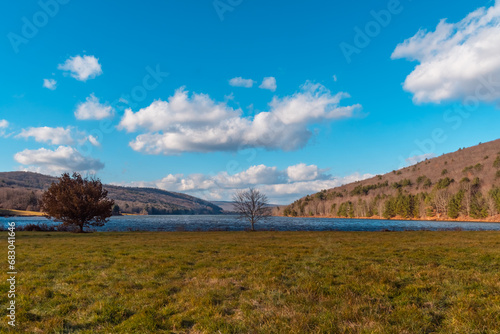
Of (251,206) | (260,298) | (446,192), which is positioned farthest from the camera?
(446,192)

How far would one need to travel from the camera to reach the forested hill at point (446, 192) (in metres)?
118

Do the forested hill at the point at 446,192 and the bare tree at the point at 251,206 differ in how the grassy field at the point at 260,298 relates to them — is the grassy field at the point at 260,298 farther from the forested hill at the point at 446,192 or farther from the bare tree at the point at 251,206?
the forested hill at the point at 446,192

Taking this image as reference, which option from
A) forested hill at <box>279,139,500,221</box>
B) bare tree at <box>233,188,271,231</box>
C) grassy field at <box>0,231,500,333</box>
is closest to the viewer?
grassy field at <box>0,231,500,333</box>

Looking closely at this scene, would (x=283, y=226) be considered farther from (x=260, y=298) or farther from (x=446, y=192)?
(x=446, y=192)

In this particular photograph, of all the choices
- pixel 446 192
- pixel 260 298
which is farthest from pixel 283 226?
pixel 446 192

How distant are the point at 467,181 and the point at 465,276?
533 feet

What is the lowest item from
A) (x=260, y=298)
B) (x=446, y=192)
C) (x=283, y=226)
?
(x=283, y=226)

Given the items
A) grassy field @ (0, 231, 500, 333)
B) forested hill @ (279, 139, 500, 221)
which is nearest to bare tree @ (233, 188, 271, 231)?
grassy field @ (0, 231, 500, 333)

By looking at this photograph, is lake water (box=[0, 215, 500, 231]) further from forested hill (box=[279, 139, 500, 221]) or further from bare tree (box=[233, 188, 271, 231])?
forested hill (box=[279, 139, 500, 221])

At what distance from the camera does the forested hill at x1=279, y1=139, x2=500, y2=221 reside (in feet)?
386

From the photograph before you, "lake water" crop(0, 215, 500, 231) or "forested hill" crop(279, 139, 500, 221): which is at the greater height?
"forested hill" crop(279, 139, 500, 221)

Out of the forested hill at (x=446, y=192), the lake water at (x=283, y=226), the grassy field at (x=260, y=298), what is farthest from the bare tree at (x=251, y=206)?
the forested hill at (x=446, y=192)

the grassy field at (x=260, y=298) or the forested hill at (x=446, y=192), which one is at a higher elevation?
the forested hill at (x=446, y=192)

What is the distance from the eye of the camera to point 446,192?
444 feet
